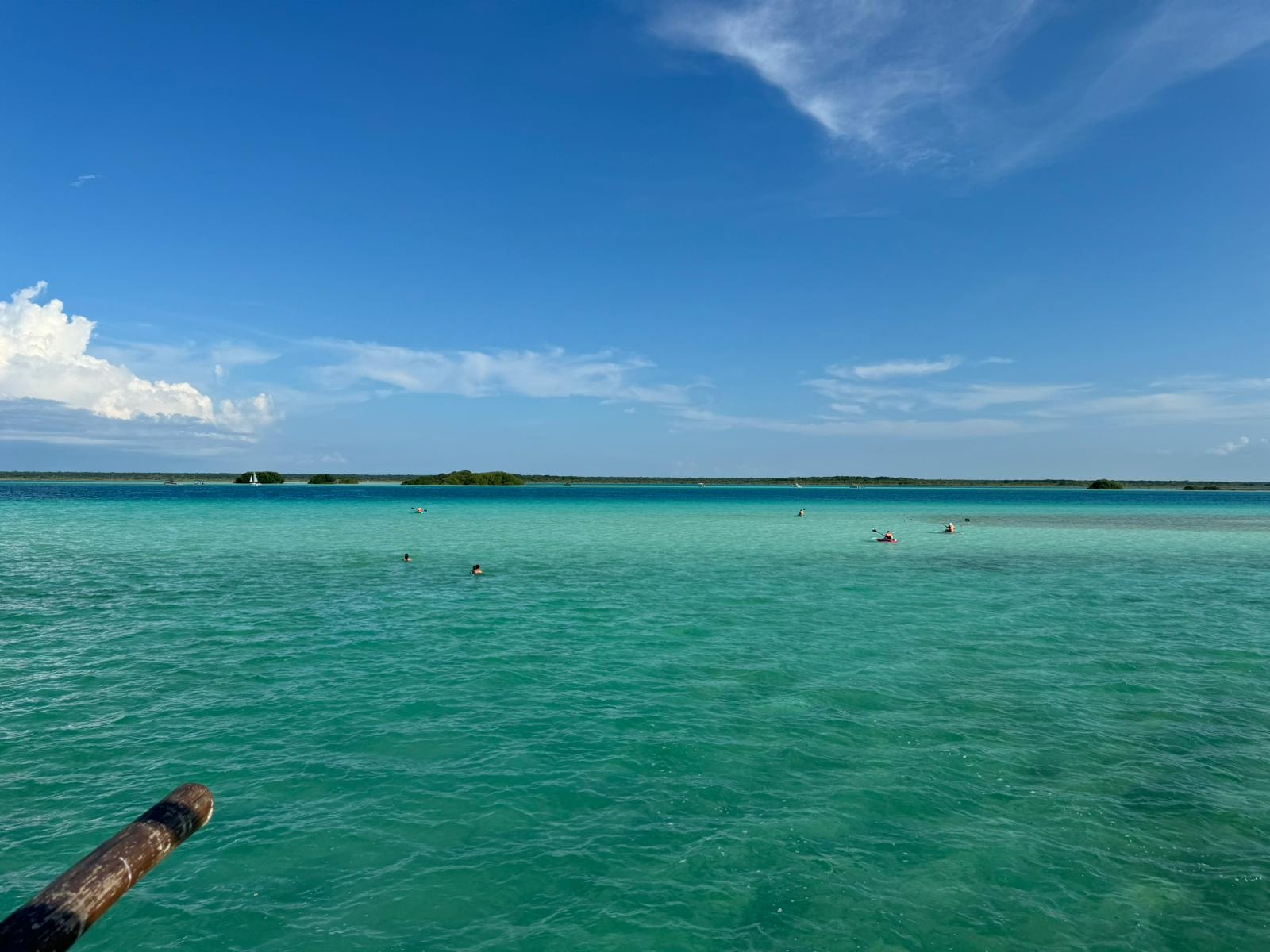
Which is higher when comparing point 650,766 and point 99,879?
point 99,879

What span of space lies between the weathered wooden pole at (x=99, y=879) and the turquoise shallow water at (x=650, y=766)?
446cm

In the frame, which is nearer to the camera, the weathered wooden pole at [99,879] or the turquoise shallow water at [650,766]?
the weathered wooden pole at [99,879]

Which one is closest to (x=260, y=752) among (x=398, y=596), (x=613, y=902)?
(x=613, y=902)

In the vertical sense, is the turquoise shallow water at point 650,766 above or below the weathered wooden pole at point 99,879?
below

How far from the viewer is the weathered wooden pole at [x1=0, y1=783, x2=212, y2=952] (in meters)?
4.34

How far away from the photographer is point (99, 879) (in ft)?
15.8

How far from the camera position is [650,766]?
1385 centimetres

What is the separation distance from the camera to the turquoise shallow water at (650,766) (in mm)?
9516

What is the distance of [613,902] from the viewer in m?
9.73

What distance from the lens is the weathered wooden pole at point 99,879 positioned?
14.2 ft

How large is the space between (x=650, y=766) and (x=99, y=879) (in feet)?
33.8

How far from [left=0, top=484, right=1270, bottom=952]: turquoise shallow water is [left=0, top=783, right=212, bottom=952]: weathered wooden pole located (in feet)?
14.6

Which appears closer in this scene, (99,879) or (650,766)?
(99,879)

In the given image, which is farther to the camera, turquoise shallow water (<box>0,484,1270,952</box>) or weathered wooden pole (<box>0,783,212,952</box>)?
turquoise shallow water (<box>0,484,1270,952</box>)
